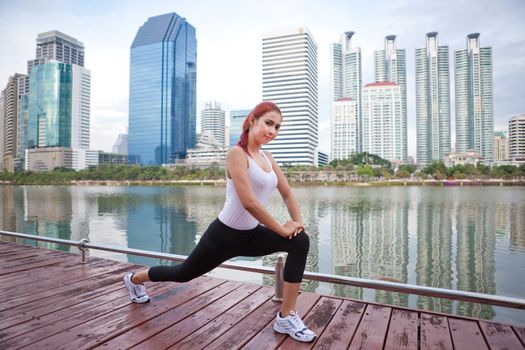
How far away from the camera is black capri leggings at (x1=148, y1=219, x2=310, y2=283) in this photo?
2367mm

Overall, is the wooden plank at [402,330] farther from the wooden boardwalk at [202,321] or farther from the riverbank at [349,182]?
→ the riverbank at [349,182]

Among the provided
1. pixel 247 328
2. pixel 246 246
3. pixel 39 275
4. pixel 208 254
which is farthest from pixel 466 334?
pixel 39 275

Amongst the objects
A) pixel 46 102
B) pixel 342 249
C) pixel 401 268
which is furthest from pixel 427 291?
pixel 46 102

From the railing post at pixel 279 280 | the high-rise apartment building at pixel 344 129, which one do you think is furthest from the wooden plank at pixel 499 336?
the high-rise apartment building at pixel 344 129

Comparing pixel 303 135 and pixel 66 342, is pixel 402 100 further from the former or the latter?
pixel 66 342

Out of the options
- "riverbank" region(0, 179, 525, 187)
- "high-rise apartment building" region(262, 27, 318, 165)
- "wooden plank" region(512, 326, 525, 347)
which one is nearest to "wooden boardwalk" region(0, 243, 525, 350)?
"wooden plank" region(512, 326, 525, 347)

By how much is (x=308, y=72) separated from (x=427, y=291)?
12644 cm

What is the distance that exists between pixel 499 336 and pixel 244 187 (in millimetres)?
2044

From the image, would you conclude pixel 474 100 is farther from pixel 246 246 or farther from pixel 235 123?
pixel 246 246

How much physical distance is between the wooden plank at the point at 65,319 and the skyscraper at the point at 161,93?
14196cm

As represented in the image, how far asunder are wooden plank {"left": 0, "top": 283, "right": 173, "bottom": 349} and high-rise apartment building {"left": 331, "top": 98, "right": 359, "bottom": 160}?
448ft

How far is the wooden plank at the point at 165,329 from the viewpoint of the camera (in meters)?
Result: 2.25

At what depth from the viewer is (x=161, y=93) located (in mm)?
145375

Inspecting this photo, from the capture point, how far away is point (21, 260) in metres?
4.61
